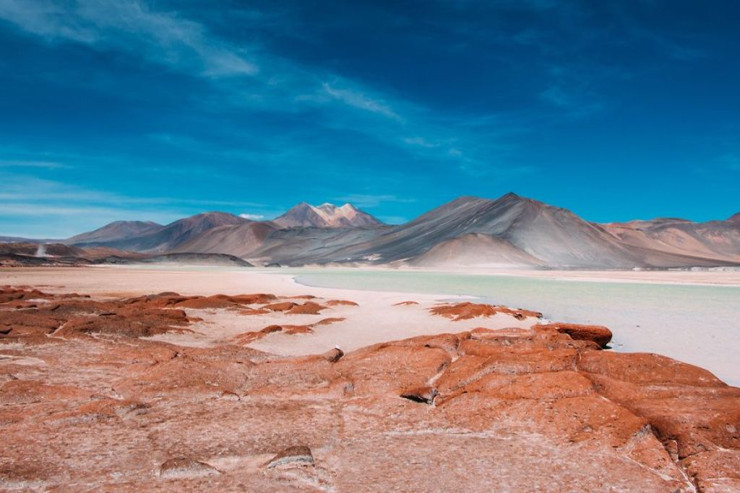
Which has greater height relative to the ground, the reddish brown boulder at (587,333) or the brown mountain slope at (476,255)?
the brown mountain slope at (476,255)

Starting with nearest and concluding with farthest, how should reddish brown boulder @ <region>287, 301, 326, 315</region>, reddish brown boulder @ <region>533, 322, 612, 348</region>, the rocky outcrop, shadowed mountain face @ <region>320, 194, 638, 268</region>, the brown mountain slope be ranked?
reddish brown boulder @ <region>533, 322, 612, 348</region> < the rocky outcrop < reddish brown boulder @ <region>287, 301, 326, 315</region> < the brown mountain slope < shadowed mountain face @ <region>320, 194, 638, 268</region>

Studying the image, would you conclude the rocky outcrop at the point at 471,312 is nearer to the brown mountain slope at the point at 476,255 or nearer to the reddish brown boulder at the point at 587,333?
the reddish brown boulder at the point at 587,333

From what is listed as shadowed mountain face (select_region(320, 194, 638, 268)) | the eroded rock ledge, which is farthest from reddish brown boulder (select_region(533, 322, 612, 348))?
shadowed mountain face (select_region(320, 194, 638, 268))

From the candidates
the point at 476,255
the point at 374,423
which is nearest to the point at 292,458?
the point at 374,423

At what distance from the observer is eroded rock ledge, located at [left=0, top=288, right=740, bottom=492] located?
13.0ft

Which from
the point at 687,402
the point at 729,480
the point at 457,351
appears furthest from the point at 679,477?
the point at 457,351

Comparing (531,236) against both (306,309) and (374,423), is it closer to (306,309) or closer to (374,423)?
(306,309)

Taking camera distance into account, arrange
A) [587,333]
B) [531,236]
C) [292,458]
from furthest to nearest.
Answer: [531,236] < [587,333] < [292,458]

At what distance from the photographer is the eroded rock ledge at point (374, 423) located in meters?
3.97

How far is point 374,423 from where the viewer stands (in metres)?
5.27

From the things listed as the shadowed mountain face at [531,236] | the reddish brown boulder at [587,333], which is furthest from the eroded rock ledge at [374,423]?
the shadowed mountain face at [531,236]

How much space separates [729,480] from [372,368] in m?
4.54

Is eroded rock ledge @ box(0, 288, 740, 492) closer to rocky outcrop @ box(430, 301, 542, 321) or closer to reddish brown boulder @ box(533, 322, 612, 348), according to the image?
reddish brown boulder @ box(533, 322, 612, 348)

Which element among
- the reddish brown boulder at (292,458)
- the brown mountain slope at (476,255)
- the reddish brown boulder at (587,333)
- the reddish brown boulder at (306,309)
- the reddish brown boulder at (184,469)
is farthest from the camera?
the brown mountain slope at (476,255)
